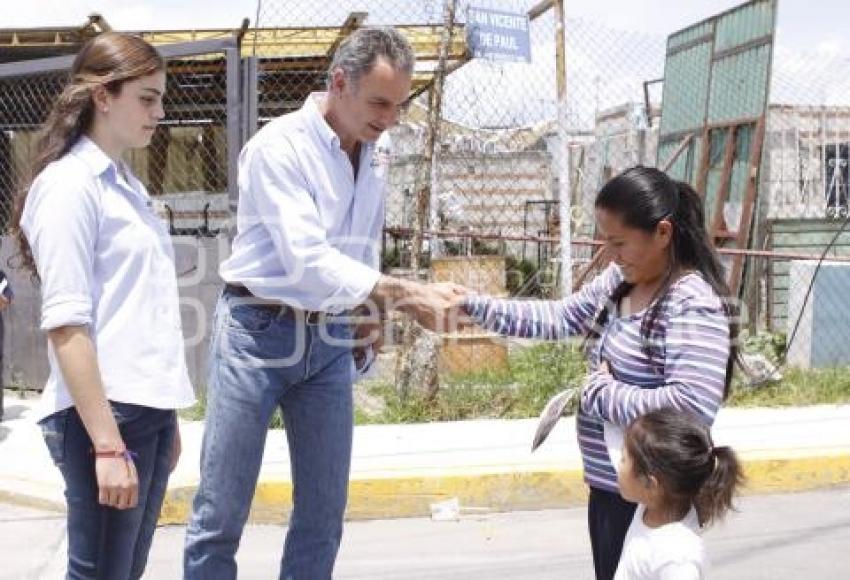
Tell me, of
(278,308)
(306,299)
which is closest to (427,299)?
(306,299)

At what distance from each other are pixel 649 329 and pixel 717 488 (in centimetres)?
41

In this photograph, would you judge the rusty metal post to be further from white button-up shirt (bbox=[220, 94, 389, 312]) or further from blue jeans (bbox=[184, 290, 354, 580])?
white button-up shirt (bbox=[220, 94, 389, 312])

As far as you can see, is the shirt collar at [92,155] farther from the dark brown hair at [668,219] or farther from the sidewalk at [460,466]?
the sidewalk at [460,466]

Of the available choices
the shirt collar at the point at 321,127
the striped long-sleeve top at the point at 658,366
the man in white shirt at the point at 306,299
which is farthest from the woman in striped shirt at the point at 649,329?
the shirt collar at the point at 321,127

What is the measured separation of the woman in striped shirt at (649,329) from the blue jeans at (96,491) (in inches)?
42.5

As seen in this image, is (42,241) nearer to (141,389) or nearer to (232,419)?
(141,389)

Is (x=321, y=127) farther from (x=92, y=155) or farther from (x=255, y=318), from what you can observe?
(x=92, y=155)

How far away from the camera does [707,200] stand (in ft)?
38.3

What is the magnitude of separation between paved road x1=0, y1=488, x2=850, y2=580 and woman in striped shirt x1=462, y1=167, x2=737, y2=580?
7.12 feet

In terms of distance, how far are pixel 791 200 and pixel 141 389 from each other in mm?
10123

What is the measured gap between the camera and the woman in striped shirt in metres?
2.76

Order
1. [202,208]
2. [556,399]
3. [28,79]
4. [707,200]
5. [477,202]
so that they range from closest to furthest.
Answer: [556,399] → [28,79] → [202,208] → [707,200] → [477,202]

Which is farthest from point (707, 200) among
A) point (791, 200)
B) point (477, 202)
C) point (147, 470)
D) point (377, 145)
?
point (147, 470)

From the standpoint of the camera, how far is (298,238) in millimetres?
3223
